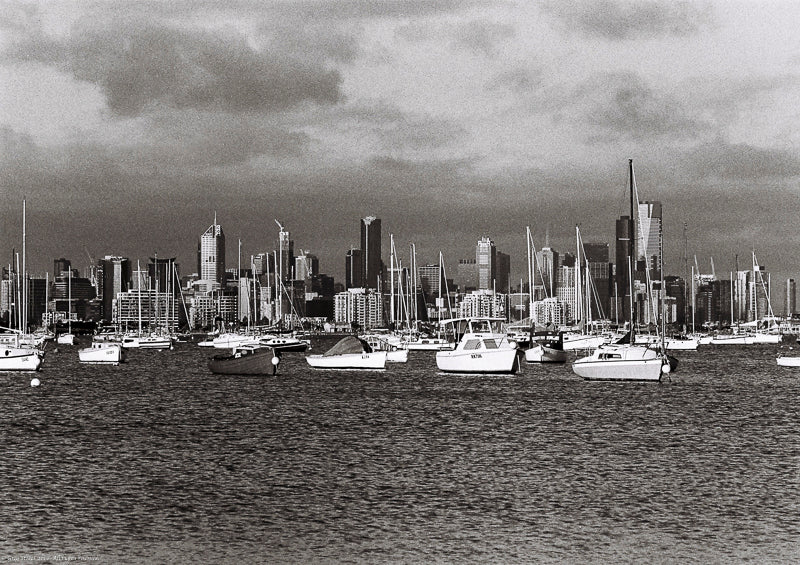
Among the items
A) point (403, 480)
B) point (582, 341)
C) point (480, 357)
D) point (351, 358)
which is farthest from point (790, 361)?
point (403, 480)

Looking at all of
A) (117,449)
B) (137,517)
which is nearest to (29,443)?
(117,449)

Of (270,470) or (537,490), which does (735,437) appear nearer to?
(537,490)

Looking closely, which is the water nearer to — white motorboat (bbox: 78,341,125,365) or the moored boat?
the moored boat

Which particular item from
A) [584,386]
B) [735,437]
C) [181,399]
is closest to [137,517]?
[735,437]

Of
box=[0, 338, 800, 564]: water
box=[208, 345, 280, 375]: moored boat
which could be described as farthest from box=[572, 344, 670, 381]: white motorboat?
box=[208, 345, 280, 375]: moored boat

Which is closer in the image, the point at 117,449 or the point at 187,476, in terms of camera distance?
the point at 187,476

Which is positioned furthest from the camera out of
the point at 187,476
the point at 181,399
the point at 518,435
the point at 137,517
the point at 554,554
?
the point at 181,399

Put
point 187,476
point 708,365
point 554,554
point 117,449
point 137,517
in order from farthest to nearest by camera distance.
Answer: point 708,365
point 117,449
point 187,476
point 137,517
point 554,554
